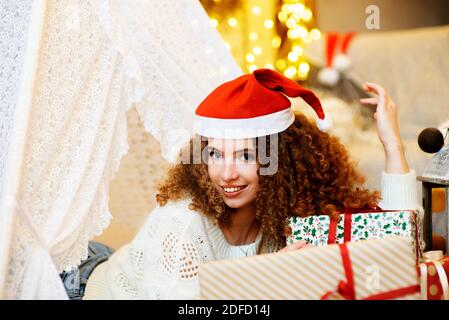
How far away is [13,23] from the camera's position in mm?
1599

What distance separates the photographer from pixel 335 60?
3.12 meters

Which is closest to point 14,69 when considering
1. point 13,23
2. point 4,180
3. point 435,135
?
point 13,23

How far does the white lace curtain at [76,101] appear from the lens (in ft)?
4.40

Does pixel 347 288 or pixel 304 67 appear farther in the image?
pixel 304 67

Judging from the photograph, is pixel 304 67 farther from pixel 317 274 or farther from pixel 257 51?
pixel 317 274

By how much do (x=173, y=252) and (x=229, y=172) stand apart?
24cm

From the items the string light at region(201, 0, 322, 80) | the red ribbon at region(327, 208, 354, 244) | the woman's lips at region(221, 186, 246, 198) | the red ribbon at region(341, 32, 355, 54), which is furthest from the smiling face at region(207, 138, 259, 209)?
the string light at region(201, 0, 322, 80)

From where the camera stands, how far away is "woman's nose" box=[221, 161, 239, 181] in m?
1.52

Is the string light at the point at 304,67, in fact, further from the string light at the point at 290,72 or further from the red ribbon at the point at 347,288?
the red ribbon at the point at 347,288

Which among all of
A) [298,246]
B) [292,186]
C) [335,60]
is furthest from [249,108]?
[335,60]

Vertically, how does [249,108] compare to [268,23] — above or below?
below

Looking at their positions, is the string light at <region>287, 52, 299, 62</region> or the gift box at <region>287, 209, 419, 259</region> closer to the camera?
the gift box at <region>287, 209, 419, 259</region>

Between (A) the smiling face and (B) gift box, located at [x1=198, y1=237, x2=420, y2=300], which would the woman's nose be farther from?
(B) gift box, located at [x1=198, y1=237, x2=420, y2=300]

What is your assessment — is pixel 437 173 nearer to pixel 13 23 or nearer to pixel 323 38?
pixel 13 23
